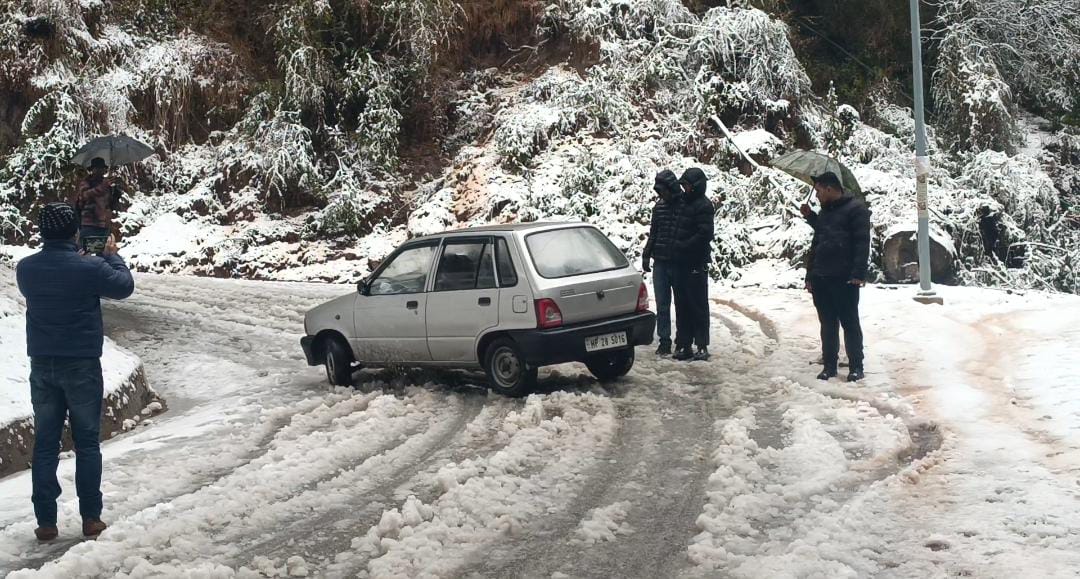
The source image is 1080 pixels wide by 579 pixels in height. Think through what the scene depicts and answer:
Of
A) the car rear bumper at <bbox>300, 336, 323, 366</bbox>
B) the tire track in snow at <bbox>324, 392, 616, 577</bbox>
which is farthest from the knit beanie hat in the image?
the car rear bumper at <bbox>300, 336, 323, 366</bbox>

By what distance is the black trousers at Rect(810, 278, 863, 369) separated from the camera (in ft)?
31.4

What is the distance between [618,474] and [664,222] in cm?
468

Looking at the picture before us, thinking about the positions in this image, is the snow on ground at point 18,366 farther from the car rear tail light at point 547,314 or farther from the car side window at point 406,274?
the car rear tail light at point 547,314

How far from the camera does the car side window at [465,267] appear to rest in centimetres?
970

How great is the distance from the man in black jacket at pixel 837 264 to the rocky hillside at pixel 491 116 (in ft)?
30.2

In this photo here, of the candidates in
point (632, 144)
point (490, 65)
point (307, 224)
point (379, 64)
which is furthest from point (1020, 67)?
point (307, 224)

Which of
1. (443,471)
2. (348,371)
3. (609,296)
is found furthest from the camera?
(348,371)

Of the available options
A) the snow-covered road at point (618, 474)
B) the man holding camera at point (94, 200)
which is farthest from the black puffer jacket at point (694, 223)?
the man holding camera at point (94, 200)

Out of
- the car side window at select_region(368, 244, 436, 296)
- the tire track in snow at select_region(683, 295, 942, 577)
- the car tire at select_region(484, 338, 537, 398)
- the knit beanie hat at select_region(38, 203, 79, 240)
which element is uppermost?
the knit beanie hat at select_region(38, 203, 79, 240)

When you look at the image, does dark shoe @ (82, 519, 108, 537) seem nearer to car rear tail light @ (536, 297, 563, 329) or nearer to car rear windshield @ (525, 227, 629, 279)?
car rear tail light @ (536, 297, 563, 329)

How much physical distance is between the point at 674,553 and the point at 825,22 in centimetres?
2304

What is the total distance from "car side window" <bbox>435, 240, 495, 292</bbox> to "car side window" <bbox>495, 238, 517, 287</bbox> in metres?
0.08

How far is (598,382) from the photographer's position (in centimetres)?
1008

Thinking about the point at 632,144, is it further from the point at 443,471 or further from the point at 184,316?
the point at 443,471
